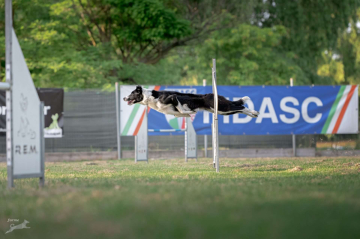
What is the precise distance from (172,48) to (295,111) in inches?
465

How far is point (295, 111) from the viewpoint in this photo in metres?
18.5

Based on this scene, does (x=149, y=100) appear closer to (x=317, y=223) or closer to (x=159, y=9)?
(x=317, y=223)

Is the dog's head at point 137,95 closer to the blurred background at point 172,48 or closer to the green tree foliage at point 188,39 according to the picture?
the blurred background at point 172,48

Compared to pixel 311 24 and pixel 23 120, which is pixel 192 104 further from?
pixel 311 24

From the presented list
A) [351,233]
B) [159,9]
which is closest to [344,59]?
[159,9]

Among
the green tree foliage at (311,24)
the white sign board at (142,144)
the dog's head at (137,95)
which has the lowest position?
the white sign board at (142,144)

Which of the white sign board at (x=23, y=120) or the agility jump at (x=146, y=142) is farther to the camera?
the agility jump at (x=146, y=142)

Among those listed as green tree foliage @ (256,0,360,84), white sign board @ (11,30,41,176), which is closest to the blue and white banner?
white sign board @ (11,30,41,176)

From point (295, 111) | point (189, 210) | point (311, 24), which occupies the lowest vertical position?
point (189, 210)

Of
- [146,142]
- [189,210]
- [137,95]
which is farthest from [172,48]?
[189,210]

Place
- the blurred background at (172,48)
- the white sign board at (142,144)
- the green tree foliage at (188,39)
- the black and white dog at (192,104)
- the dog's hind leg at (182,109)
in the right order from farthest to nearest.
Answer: the green tree foliage at (188,39) < the blurred background at (172,48) < the white sign board at (142,144) < the dog's hind leg at (182,109) < the black and white dog at (192,104)

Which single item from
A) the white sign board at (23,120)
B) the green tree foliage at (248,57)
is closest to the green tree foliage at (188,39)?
the green tree foliage at (248,57)

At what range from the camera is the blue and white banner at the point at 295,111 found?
1834 cm

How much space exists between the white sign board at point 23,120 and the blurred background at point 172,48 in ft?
32.9
